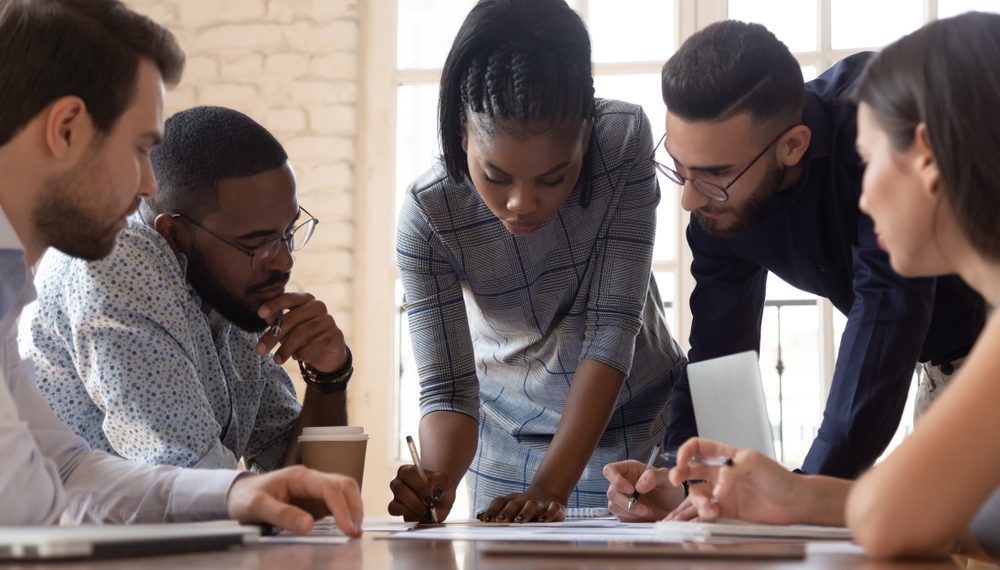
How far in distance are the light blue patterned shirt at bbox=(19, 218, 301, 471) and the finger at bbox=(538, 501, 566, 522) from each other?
0.44 metres

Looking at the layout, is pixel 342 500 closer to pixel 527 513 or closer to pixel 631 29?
pixel 527 513

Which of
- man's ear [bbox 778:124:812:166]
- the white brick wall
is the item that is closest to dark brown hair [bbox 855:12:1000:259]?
man's ear [bbox 778:124:812:166]

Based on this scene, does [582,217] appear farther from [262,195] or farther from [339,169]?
[339,169]

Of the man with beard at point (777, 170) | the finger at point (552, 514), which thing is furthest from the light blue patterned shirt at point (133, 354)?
the man with beard at point (777, 170)

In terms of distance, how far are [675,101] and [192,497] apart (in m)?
1.00

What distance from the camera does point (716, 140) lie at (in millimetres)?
1757

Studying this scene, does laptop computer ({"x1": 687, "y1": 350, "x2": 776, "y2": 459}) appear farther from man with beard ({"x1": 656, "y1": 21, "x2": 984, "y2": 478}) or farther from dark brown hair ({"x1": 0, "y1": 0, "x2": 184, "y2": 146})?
dark brown hair ({"x1": 0, "y1": 0, "x2": 184, "y2": 146})

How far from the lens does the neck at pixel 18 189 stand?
1.25m

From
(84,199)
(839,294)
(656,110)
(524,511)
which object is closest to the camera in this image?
(84,199)

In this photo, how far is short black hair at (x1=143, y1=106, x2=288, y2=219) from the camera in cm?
171

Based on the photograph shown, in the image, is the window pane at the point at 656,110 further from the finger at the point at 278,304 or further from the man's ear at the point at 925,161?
the man's ear at the point at 925,161

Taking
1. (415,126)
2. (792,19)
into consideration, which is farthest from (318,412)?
(792,19)

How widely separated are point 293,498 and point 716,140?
922 mm

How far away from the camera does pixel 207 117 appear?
1775 mm
